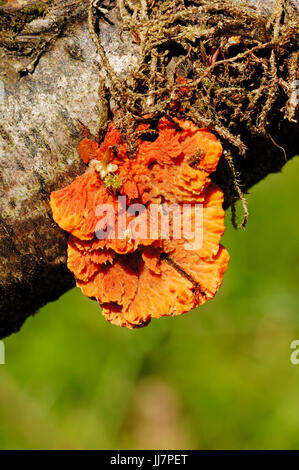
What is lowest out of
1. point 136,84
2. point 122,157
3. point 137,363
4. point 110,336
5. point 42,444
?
point 42,444

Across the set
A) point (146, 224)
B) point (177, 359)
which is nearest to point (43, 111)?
point (146, 224)

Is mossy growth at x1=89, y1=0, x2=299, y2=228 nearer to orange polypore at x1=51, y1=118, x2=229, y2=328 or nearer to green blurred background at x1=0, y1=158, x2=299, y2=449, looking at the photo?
orange polypore at x1=51, y1=118, x2=229, y2=328

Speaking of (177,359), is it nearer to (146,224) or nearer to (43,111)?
(146,224)

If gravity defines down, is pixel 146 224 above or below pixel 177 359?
above

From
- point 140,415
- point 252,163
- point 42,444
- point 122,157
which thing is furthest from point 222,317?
point 122,157

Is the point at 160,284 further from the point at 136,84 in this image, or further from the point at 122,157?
the point at 136,84

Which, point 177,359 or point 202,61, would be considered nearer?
point 202,61
